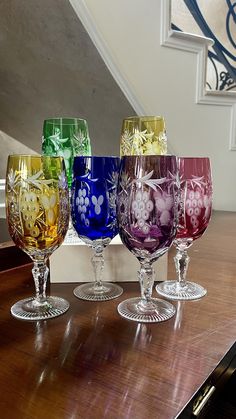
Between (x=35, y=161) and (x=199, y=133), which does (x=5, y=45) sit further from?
(x=35, y=161)

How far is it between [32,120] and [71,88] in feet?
0.90

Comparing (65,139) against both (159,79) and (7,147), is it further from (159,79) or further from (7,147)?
(7,147)

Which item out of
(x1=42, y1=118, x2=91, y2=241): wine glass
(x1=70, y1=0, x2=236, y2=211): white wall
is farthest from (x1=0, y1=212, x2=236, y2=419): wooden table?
(x1=70, y1=0, x2=236, y2=211): white wall

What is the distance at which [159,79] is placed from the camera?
54.3 inches

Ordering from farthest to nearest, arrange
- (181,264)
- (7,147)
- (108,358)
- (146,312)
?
(7,147)
(181,264)
(146,312)
(108,358)

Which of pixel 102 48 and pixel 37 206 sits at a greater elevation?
pixel 102 48

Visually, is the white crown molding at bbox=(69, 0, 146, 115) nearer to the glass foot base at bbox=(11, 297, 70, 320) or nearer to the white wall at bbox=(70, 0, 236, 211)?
the white wall at bbox=(70, 0, 236, 211)

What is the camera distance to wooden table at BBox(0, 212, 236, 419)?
0.28 metres

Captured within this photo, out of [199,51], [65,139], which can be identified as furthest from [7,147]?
[65,139]

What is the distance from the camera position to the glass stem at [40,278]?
47 cm

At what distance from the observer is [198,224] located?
53 centimetres

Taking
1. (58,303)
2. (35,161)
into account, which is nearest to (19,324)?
(58,303)

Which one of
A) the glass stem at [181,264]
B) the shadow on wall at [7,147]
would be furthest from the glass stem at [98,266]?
the shadow on wall at [7,147]

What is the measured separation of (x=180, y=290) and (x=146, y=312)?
0.09 meters
